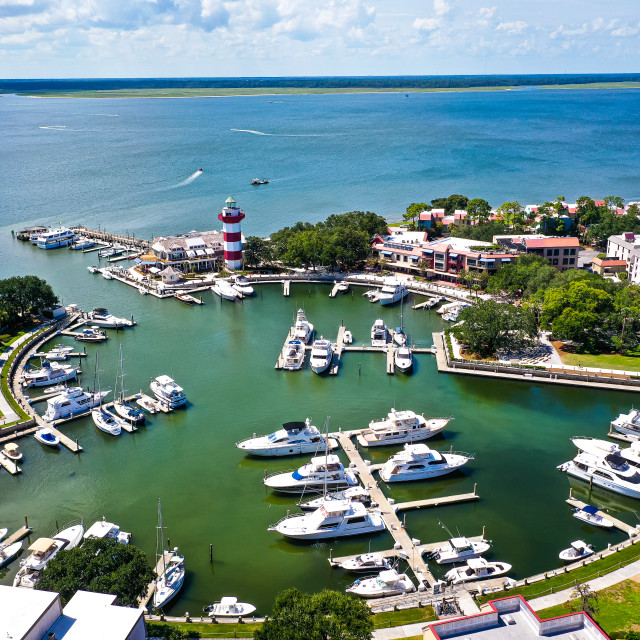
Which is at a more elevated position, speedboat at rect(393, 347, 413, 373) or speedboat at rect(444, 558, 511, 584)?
speedboat at rect(393, 347, 413, 373)

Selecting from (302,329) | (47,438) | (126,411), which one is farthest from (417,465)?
(47,438)

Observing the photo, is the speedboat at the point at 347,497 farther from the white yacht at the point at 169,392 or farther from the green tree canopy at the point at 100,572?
the white yacht at the point at 169,392

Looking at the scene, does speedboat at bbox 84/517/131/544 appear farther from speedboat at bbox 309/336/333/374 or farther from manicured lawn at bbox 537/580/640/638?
speedboat at bbox 309/336/333/374

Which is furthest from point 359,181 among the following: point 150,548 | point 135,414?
point 150,548

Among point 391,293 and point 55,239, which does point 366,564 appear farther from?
point 55,239

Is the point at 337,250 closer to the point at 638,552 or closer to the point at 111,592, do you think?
the point at 638,552

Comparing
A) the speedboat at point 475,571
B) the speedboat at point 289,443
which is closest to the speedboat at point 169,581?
the speedboat at point 289,443

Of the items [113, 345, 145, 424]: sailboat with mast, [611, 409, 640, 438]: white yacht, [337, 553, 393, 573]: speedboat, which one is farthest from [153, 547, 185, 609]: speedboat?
[611, 409, 640, 438]: white yacht
